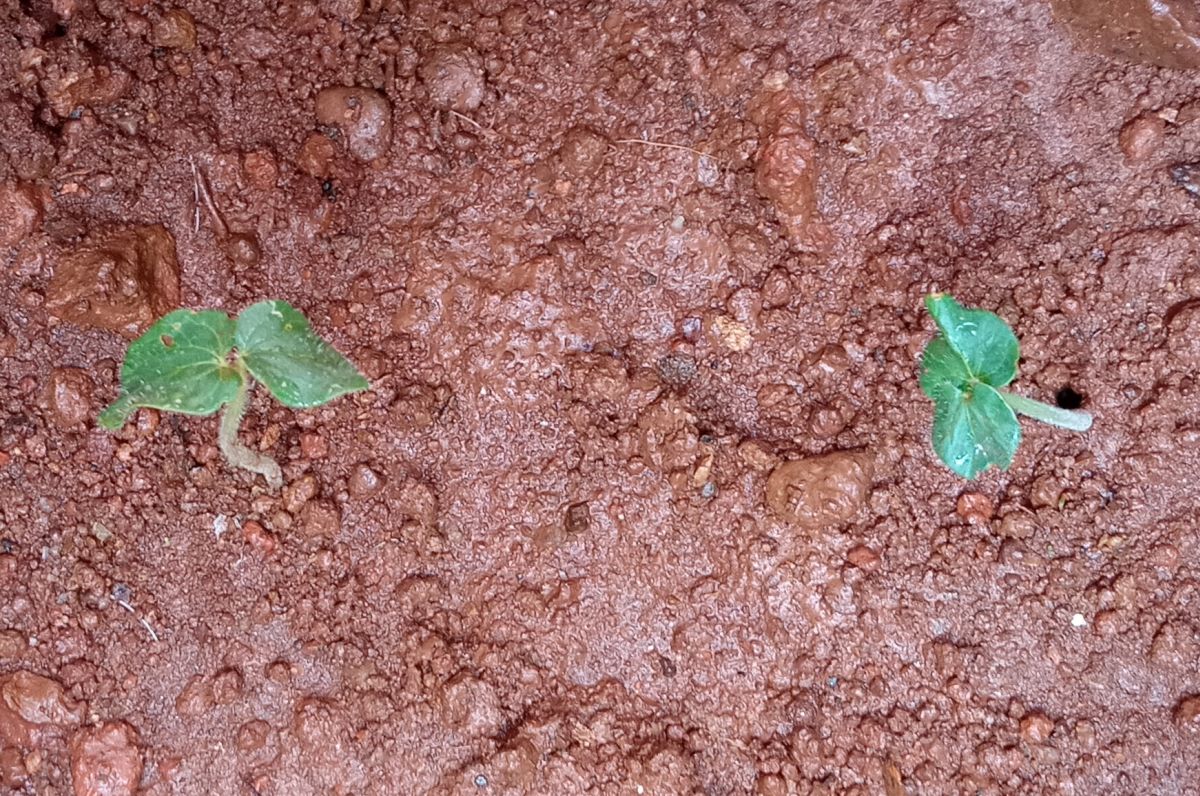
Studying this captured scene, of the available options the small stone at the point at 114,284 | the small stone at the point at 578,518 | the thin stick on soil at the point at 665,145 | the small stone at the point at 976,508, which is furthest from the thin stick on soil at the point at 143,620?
the small stone at the point at 976,508

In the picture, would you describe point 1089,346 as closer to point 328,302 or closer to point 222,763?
point 328,302

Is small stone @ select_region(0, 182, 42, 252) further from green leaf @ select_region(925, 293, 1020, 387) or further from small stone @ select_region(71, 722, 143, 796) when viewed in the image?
green leaf @ select_region(925, 293, 1020, 387)

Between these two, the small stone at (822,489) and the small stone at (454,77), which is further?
the small stone at (454,77)

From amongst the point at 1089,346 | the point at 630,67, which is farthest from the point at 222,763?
the point at 1089,346

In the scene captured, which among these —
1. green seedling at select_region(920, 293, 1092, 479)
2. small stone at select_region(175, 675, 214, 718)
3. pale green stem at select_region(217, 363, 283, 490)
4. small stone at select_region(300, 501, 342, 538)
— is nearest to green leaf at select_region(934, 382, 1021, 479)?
green seedling at select_region(920, 293, 1092, 479)

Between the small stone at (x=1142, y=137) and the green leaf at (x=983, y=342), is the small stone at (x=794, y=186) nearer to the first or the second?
the green leaf at (x=983, y=342)

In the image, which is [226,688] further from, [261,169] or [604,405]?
[261,169]
